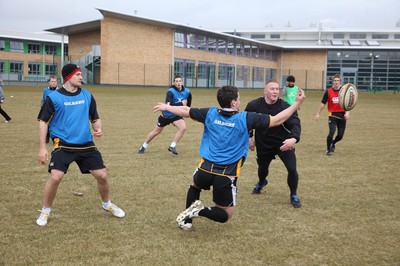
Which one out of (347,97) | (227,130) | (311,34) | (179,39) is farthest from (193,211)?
(311,34)

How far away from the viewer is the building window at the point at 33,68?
59219mm

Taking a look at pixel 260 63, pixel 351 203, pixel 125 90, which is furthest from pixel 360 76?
pixel 351 203

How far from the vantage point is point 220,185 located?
459cm

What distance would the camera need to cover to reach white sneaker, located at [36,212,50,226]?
502cm

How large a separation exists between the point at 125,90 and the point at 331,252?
100ft

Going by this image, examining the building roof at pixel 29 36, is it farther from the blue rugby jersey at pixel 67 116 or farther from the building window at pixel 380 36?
the building window at pixel 380 36

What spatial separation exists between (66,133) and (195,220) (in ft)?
6.42

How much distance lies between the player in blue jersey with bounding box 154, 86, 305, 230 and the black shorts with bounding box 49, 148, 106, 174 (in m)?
1.09

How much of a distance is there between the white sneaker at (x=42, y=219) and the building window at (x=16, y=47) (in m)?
59.5

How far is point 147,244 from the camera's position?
4.52m

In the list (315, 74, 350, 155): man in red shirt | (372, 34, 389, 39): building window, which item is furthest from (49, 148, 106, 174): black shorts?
(372, 34, 389, 39): building window

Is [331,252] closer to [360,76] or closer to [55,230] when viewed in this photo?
[55,230]

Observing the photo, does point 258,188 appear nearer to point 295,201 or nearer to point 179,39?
point 295,201

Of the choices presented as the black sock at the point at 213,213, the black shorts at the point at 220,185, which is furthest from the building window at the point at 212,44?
the black sock at the point at 213,213
